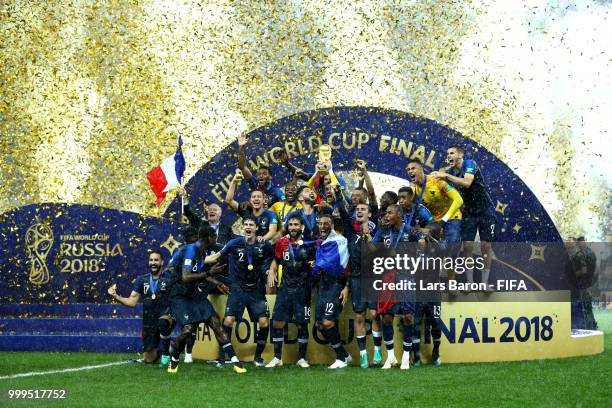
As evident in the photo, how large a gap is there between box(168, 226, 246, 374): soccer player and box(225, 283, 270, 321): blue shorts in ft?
1.41

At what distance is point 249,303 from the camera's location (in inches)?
407

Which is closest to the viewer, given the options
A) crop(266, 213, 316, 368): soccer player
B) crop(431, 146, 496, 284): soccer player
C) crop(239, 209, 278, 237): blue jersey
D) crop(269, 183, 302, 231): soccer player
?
crop(266, 213, 316, 368): soccer player

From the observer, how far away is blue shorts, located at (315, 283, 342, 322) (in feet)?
32.8

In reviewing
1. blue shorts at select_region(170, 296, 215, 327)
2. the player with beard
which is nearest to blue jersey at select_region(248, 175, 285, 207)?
the player with beard

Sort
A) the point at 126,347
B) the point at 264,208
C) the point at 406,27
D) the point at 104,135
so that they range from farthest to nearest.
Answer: the point at 406,27 → the point at 104,135 → the point at 126,347 → the point at 264,208

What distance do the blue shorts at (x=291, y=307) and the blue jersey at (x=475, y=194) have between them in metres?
2.29

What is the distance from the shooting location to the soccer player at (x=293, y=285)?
10.2 meters

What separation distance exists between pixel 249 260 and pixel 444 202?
2.39 meters

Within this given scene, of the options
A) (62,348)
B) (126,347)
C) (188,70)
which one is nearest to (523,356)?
(126,347)

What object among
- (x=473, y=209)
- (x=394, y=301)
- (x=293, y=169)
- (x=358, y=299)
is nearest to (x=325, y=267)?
(x=358, y=299)

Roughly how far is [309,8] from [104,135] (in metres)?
6.48

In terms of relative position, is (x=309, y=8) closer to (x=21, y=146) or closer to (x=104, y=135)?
(x=104, y=135)

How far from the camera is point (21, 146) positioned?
2562cm

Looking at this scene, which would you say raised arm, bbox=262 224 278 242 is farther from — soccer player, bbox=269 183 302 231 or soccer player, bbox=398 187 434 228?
soccer player, bbox=398 187 434 228
